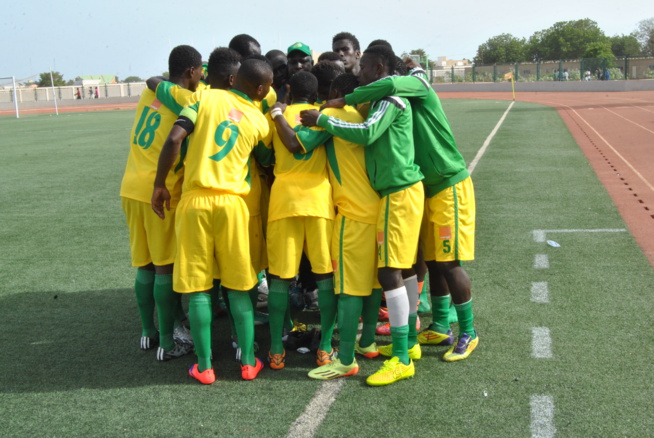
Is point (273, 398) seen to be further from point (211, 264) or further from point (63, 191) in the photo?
point (63, 191)

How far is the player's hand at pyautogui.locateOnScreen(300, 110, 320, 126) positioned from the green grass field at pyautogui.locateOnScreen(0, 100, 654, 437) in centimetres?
158

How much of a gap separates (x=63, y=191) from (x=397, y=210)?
8.80 meters

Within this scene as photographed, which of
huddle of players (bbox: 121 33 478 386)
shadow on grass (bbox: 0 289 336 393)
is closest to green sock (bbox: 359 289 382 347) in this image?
huddle of players (bbox: 121 33 478 386)

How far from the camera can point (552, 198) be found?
9.47 meters

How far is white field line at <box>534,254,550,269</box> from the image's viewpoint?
621 centimetres

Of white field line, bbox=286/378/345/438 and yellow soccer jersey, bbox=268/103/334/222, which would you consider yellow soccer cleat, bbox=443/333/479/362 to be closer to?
white field line, bbox=286/378/345/438

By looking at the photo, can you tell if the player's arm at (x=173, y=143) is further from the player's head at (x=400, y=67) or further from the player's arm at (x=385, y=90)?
the player's head at (x=400, y=67)

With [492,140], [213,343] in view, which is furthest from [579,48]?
[213,343]

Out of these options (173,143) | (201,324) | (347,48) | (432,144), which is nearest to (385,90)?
(432,144)

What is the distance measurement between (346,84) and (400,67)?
0.45 m

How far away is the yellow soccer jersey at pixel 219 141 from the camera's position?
12.9ft

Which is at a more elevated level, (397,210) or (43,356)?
(397,210)

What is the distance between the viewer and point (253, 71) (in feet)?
13.4

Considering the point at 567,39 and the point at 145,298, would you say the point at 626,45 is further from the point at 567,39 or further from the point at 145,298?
the point at 145,298
